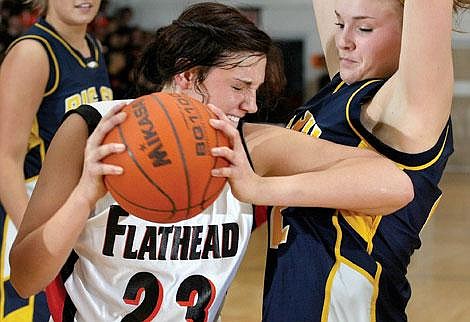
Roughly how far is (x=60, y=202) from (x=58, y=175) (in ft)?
0.19

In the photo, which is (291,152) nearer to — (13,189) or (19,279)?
(19,279)

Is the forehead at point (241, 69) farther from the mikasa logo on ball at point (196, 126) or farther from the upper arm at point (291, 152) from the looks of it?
the mikasa logo on ball at point (196, 126)

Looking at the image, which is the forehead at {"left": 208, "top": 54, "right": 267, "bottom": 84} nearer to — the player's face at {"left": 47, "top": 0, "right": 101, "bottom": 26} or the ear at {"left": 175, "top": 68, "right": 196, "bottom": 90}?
the ear at {"left": 175, "top": 68, "right": 196, "bottom": 90}

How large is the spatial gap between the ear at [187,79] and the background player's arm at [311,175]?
165mm

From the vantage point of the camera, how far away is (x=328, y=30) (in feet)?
8.87

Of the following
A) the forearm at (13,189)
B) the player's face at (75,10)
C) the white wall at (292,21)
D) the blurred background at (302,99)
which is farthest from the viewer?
the white wall at (292,21)

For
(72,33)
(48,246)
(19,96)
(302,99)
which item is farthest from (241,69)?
(302,99)

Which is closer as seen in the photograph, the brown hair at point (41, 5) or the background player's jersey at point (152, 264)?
the background player's jersey at point (152, 264)

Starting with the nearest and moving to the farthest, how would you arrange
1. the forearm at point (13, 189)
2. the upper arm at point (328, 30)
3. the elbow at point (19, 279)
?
the elbow at point (19, 279), the upper arm at point (328, 30), the forearm at point (13, 189)

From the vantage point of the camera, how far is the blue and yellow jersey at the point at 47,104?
127 inches

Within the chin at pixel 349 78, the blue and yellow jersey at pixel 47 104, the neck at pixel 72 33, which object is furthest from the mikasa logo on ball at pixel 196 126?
the neck at pixel 72 33

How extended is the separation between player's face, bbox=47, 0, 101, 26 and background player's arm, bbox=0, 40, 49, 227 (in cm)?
25

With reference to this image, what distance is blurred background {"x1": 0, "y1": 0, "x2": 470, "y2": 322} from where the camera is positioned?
18.0 feet

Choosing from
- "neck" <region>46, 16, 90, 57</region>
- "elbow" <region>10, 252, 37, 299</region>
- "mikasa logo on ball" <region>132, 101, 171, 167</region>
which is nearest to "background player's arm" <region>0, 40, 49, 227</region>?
"neck" <region>46, 16, 90, 57</region>
